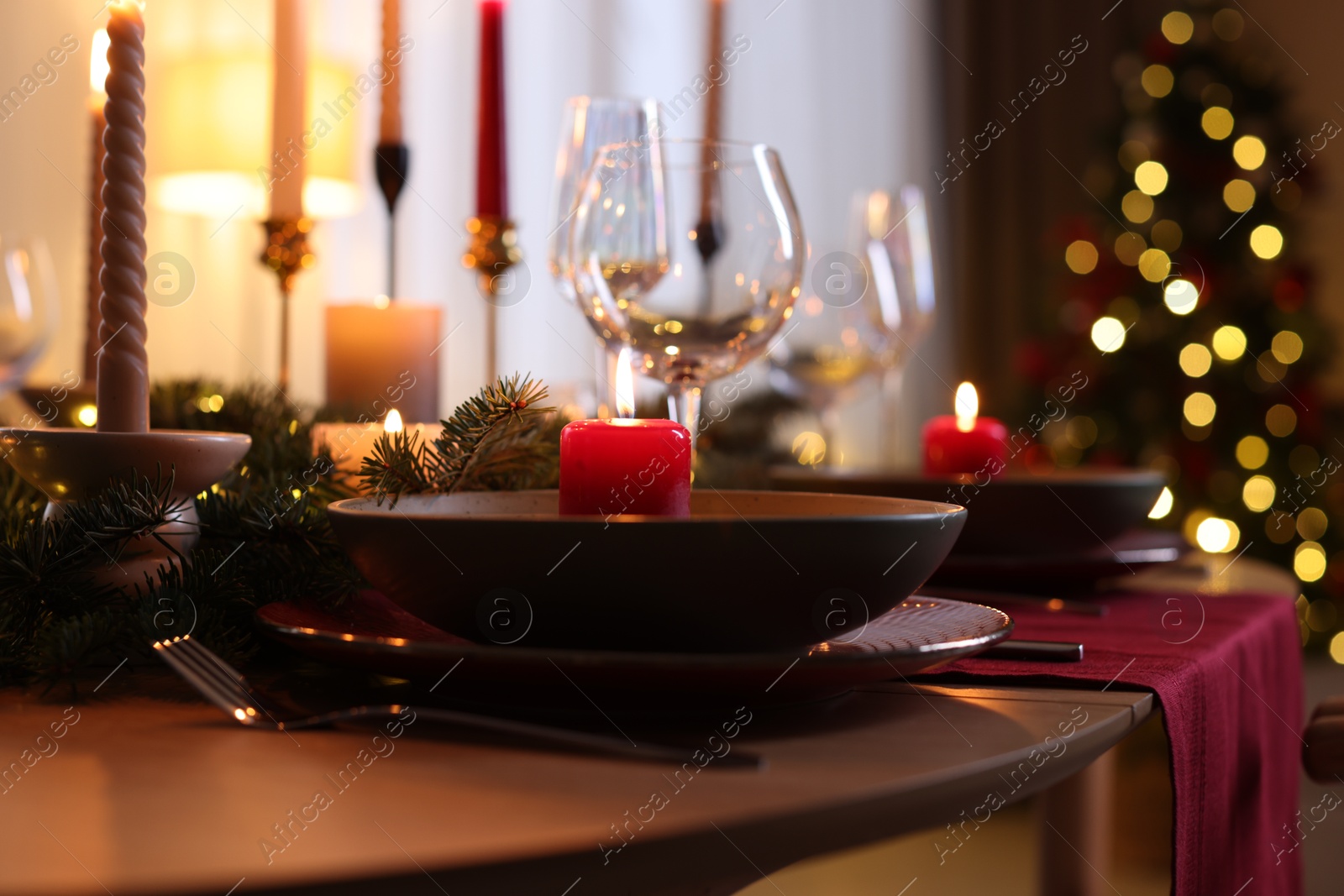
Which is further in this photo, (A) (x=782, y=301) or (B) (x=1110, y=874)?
(B) (x=1110, y=874)

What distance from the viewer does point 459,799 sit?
0.32 metres

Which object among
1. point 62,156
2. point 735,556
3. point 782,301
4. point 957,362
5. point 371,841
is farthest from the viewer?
point 957,362

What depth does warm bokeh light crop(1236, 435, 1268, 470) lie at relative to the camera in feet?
11.2

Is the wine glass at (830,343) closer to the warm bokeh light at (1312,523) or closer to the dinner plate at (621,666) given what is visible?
the dinner plate at (621,666)

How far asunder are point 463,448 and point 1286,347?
11.1ft

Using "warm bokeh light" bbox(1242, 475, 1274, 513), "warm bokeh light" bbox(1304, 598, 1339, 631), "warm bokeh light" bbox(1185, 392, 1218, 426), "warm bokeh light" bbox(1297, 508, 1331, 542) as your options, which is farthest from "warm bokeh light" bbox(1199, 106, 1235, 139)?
"warm bokeh light" bbox(1304, 598, 1339, 631)

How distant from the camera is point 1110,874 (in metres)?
1.99

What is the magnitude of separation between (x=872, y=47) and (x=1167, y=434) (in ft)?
5.03

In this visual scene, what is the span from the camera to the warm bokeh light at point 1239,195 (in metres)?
3.53

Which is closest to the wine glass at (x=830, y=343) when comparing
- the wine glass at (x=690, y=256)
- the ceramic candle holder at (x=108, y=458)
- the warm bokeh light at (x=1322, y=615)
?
the wine glass at (x=690, y=256)

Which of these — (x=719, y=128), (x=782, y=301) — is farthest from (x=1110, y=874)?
(x=782, y=301)

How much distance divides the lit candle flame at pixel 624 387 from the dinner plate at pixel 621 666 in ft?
0.51

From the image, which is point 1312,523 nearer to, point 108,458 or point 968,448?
point 968,448

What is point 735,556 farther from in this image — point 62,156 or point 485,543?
point 62,156
